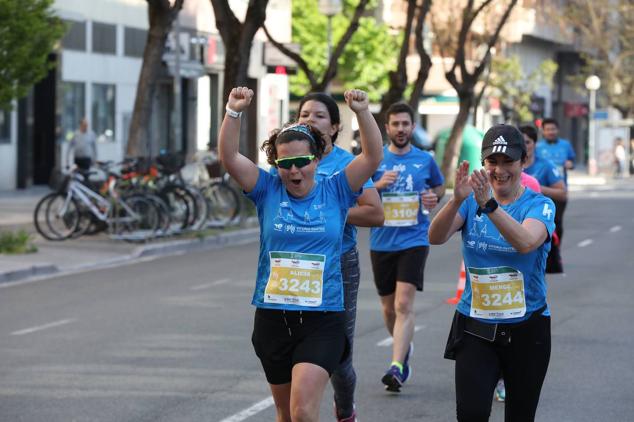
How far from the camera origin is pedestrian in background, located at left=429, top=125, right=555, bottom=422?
252 inches

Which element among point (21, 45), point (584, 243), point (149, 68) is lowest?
point (584, 243)

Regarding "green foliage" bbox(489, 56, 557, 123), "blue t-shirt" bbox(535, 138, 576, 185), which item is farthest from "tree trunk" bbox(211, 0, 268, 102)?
"green foliage" bbox(489, 56, 557, 123)

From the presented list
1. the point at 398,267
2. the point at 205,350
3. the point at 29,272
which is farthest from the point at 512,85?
the point at 398,267

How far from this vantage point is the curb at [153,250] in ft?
58.4

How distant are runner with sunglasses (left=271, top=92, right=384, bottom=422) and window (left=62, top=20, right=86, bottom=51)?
30550 mm

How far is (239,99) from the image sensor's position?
6629mm

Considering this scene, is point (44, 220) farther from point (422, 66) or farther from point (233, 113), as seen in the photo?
point (422, 66)

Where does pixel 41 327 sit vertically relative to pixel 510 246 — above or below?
below

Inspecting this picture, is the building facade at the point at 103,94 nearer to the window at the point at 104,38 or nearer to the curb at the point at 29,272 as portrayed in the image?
the window at the point at 104,38

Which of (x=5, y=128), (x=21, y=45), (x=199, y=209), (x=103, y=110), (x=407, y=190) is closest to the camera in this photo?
(x=407, y=190)

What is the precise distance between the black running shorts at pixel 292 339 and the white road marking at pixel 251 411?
2280 millimetres

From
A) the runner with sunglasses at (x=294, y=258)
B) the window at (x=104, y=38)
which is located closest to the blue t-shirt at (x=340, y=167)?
the runner with sunglasses at (x=294, y=258)

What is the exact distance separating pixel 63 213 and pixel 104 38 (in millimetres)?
18898

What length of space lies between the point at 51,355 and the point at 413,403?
3.30 metres
